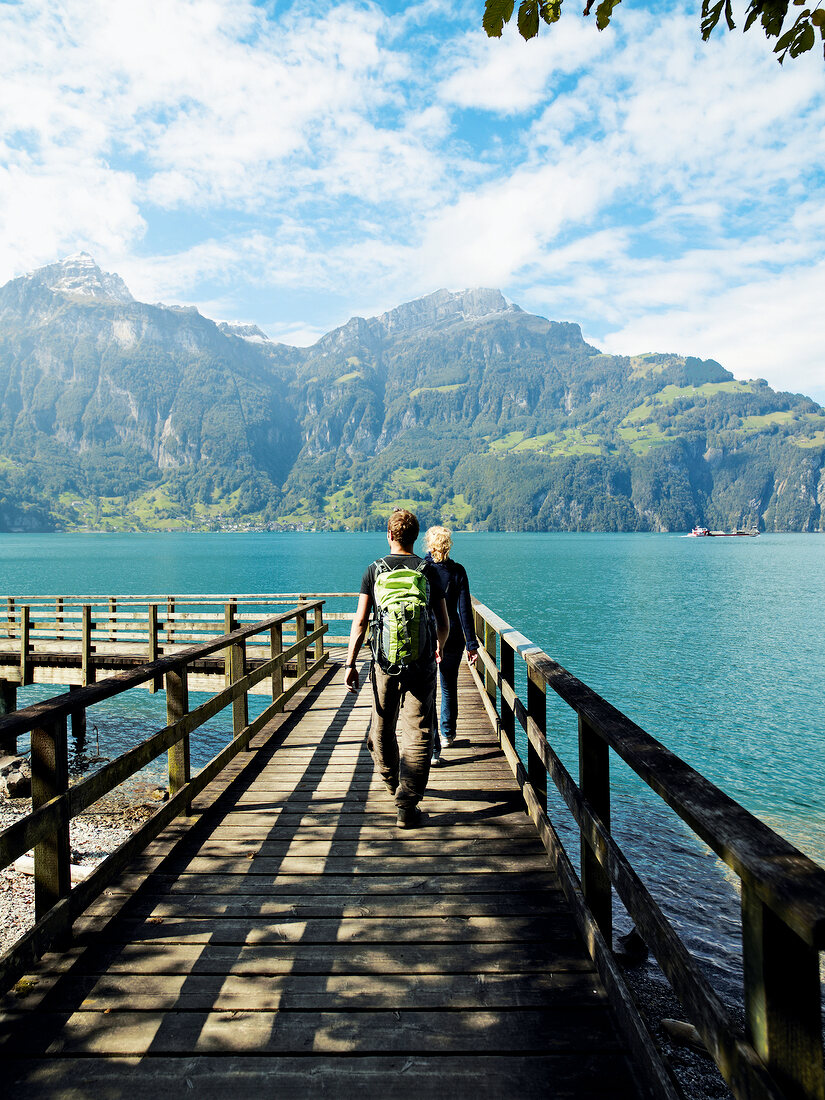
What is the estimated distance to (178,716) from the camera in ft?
15.1

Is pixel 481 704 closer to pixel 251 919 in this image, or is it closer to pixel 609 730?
pixel 251 919

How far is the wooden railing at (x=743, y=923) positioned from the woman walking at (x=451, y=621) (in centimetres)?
256

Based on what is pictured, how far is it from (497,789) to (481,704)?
3.59 meters

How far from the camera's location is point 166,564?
9369 cm

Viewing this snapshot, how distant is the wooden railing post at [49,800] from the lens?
2.99 m

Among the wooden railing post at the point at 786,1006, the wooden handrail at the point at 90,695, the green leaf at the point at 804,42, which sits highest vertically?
the green leaf at the point at 804,42

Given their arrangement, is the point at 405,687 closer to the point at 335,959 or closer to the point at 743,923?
the point at 335,959

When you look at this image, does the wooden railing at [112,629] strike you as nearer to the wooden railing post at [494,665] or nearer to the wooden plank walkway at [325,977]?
the wooden railing post at [494,665]

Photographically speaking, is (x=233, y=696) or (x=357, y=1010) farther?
(x=233, y=696)

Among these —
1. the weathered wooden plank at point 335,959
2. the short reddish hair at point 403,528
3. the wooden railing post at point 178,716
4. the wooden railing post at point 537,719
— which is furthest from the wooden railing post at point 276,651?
the weathered wooden plank at point 335,959

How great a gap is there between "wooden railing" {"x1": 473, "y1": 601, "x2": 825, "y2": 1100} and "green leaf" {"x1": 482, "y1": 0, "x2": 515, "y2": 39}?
2760mm

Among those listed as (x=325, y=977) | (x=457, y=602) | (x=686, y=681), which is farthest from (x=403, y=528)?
(x=686, y=681)

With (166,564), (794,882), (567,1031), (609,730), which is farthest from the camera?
(166,564)

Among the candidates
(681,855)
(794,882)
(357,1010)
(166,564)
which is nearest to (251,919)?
(357,1010)
